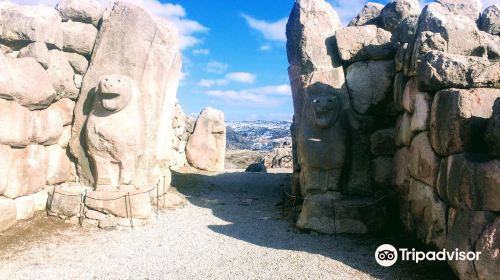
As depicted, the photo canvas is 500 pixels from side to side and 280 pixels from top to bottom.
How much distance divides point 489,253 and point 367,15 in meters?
6.52

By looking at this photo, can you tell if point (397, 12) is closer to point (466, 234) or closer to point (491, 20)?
point (491, 20)

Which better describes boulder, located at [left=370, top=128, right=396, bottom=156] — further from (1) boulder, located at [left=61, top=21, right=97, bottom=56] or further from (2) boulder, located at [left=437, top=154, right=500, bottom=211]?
(1) boulder, located at [left=61, top=21, right=97, bottom=56]

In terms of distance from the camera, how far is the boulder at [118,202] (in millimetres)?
7395

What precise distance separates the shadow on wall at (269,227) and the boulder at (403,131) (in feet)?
5.18

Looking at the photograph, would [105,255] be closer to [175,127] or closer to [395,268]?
[395,268]

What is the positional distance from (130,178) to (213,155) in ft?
25.0

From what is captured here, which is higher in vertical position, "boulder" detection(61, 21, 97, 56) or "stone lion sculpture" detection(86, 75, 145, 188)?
"boulder" detection(61, 21, 97, 56)

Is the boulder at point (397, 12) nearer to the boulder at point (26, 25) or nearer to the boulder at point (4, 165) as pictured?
the boulder at point (26, 25)

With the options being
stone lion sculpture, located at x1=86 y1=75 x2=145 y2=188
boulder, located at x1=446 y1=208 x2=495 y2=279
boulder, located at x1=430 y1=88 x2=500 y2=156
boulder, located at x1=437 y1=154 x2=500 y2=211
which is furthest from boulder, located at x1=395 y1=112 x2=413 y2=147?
stone lion sculpture, located at x1=86 y1=75 x2=145 y2=188

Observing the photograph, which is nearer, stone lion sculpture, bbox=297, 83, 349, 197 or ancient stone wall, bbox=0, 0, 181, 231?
ancient stone wall, bbox=0, 0, 181, 231

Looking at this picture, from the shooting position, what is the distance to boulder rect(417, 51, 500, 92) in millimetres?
4840

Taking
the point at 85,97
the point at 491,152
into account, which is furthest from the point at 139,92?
the point at 491,152

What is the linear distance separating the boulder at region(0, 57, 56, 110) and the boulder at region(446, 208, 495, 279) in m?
6.59

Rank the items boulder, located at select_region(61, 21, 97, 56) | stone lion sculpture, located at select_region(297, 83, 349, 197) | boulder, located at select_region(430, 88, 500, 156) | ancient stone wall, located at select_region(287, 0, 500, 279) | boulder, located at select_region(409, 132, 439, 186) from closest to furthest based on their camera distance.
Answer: ancient stone wall, located at select_region(287, 0, 500, 279) → boulder, located at select_region(430, 88, 500, 156) → boulder, located at select_region(409, 132, 439, 186) → stone lion sculpture, located at select_region(297, 83, 349, 197) → boulder, located at select_region(61, 21, 97, 56)
